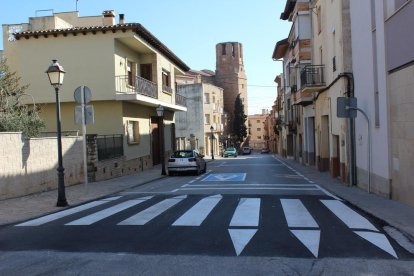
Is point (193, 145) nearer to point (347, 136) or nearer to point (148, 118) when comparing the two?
point (148, 118)

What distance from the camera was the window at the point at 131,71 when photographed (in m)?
27.7

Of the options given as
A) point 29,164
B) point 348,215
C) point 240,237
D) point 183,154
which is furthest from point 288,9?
point 240,237

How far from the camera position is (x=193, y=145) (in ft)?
207

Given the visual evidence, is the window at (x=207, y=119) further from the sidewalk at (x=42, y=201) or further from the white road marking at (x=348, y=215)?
the white road marking at (x=348, y=215)

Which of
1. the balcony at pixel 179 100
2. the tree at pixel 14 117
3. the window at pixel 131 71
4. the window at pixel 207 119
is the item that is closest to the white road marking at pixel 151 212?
the tree at pixel 14 117

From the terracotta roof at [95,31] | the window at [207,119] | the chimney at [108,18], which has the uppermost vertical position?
the chimney at [108,18]

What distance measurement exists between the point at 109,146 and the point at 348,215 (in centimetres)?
1497

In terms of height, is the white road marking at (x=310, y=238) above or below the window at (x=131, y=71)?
below

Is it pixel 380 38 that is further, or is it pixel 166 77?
pixel 166 77

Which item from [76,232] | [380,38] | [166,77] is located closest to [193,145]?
[166,77]

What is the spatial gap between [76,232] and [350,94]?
475 inches

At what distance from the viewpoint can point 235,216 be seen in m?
10.0

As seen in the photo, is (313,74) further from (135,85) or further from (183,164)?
(135,85)

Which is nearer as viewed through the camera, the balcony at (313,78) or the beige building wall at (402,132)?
the beige building wall at (402,132)
